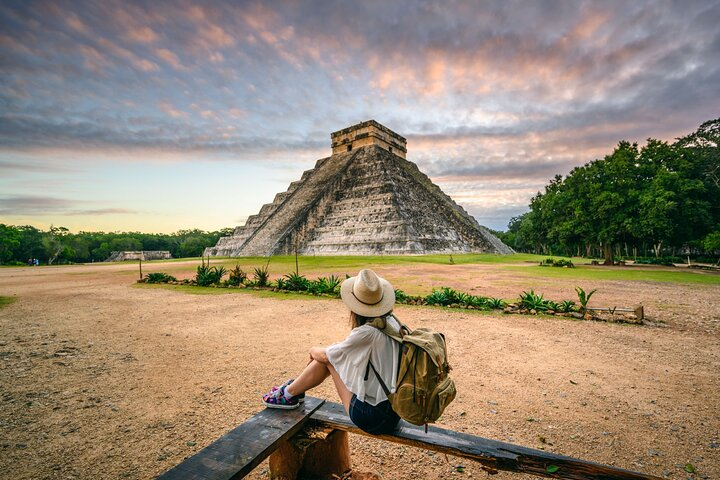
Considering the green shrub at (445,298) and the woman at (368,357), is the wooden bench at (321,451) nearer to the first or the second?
the woman at (368,357)

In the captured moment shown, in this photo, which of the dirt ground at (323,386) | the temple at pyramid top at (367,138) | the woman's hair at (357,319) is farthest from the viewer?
the temple at pyramid top at (367,138)

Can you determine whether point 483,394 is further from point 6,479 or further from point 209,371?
point 6,479

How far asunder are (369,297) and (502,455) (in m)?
1.14

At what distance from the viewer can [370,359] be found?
228 cm

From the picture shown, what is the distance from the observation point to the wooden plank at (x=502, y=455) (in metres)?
1.76

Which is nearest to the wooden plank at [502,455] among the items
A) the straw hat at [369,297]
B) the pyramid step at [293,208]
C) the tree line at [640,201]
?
the straw hat at [369,297]

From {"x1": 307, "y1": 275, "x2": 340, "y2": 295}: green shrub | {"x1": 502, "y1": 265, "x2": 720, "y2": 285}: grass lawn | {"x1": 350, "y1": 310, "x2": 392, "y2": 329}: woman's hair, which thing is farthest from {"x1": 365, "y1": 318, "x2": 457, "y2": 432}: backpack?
{"x1": 502, "y1": 265, "x2": 720, "y2": 285}: grass lawn

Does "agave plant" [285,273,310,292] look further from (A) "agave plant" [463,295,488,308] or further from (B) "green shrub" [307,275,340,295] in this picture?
(A) "agave plant" [463,295,488,308]

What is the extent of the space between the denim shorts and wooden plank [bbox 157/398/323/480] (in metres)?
0.43

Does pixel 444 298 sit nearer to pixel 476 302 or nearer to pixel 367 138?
pixel 476 302

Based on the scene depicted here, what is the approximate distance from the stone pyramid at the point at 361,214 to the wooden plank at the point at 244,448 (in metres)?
21.5

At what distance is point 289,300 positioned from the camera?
952 centimetres

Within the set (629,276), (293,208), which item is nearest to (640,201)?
(629,276)

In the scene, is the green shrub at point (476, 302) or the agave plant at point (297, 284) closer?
the green shrub at point (476, 302)
